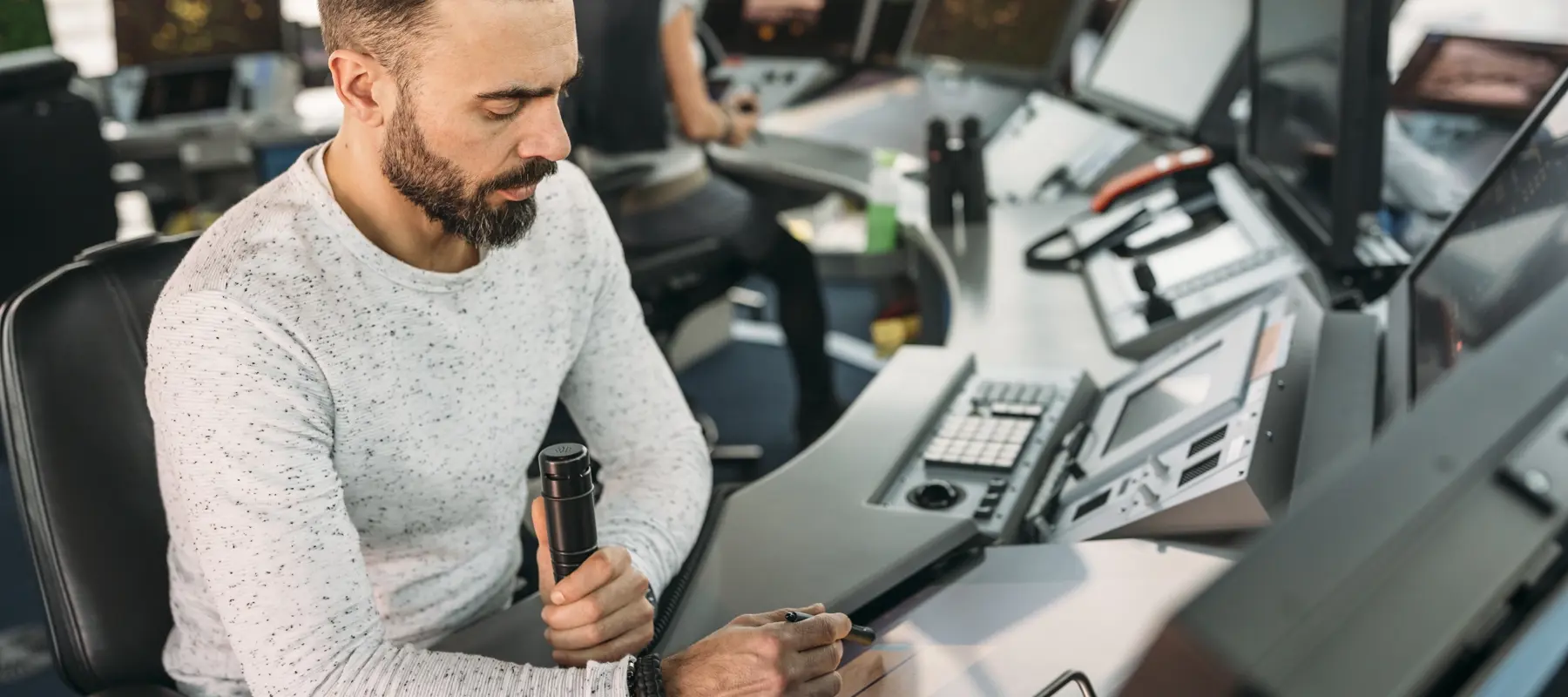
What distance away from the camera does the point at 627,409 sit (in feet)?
4.61

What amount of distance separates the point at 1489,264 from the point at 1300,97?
740 mm

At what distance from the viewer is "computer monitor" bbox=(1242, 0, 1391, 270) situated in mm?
1592

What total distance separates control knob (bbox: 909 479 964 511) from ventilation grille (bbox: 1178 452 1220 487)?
24 centimetres

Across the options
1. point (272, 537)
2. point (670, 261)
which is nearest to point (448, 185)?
point (272, 537)

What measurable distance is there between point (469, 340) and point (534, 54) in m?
0.29

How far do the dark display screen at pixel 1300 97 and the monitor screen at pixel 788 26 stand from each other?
1877 millimetres

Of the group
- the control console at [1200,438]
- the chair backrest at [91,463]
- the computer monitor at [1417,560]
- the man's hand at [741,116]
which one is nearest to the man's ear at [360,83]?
the chair backrest at [91,463]

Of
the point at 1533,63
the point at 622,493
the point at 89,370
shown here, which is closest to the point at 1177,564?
the point at 622,493

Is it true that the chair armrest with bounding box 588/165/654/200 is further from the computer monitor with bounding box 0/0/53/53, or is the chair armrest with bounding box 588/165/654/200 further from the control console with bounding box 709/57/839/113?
the computer monitor with bounding box 0/0/53/53

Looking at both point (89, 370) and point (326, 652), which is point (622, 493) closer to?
point (326, 652)

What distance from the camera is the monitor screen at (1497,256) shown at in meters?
1.05

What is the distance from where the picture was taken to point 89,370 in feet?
4.04

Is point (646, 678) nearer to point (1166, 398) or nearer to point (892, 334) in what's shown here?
point (1166, 398)

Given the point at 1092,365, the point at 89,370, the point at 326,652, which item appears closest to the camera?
the point at 326,652
